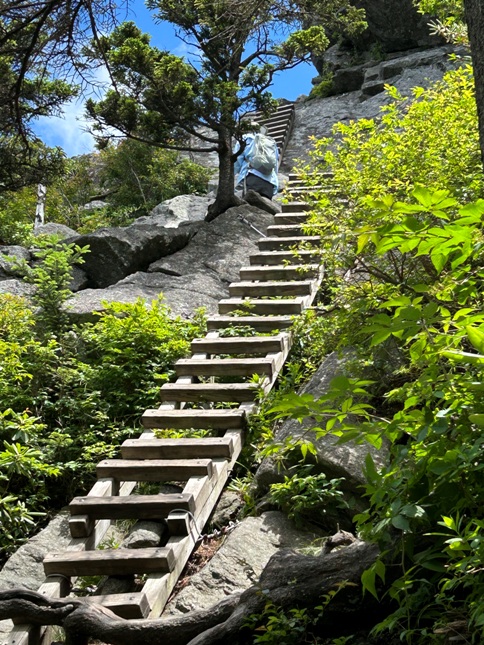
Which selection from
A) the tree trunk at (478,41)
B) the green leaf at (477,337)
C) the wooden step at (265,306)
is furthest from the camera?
the wooden step at (265,306)

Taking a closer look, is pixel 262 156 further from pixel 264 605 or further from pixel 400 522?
pixel 400 522

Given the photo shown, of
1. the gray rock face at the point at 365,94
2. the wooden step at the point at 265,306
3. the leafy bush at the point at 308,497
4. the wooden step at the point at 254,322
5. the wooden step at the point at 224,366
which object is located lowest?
the leafy bush at the point at 308,497

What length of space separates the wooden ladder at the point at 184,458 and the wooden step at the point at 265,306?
0.04 feet

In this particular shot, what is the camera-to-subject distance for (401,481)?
A: 251 cm

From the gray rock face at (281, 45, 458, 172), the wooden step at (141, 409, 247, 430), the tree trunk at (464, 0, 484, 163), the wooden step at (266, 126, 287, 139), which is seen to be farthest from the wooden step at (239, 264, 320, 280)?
the wooden step at (266, 126, 287, 139)

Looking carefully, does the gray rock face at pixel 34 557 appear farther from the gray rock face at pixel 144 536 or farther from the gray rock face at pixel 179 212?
the gray rock face at pixel 179 212

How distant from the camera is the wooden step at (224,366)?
7.13 m

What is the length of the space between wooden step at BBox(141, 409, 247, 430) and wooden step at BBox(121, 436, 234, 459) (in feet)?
0.88

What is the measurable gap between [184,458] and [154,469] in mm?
290

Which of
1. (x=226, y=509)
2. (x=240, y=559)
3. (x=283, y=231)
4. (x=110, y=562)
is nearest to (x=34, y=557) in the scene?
(x=110, y=562)

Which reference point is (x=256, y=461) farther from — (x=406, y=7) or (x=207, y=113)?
(x=406, y=7)

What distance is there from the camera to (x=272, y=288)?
30.0 ft

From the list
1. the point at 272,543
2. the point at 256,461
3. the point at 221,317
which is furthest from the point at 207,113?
the point at 272,543

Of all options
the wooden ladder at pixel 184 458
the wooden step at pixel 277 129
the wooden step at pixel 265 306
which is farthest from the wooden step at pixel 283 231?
the wooden step at pixel 277 129
